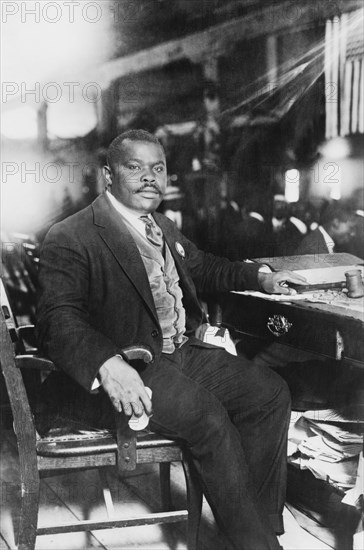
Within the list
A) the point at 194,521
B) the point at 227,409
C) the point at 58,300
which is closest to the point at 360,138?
the point at 227,409

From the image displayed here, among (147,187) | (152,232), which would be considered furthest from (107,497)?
(147,187)

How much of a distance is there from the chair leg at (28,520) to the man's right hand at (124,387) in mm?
364

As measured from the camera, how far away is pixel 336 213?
2166mm

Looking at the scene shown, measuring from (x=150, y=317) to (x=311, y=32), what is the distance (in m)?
1.11

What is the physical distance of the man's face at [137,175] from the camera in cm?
191

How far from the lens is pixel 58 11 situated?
2.08 m

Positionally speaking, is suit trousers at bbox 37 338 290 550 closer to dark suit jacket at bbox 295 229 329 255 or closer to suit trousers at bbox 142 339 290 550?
suit trousers at bbox 142 339 290 550

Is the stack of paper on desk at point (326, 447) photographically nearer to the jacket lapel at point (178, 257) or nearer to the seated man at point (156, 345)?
the seated man at point (156, 345)

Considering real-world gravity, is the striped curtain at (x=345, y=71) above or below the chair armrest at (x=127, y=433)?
above

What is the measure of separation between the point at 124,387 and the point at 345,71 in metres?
1.26

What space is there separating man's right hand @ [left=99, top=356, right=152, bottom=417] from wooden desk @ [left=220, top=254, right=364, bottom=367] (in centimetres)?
61

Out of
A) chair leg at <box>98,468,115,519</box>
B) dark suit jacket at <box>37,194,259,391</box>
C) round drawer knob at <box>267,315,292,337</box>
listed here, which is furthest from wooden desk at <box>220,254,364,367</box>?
chair leg at <box>98,468,115,519</box>

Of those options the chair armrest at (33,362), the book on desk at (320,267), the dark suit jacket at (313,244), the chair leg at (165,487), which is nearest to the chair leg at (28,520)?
the chair armrest at (33,362)

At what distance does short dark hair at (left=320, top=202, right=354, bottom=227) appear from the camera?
2137mm
